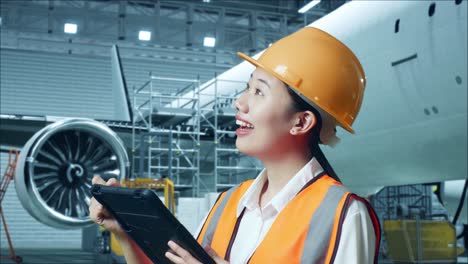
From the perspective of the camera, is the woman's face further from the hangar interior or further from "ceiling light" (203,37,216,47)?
"ceiling light" (203,37,216,47)

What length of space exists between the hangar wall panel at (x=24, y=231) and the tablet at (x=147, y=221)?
17.9 meters

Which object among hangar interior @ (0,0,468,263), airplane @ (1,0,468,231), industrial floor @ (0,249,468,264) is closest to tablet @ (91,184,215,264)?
airplane @ (1,0,468,231)

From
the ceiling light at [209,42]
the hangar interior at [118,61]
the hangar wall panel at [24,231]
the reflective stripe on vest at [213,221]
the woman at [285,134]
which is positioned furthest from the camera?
the ceiling light at [209,42]

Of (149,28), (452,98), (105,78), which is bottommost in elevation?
(452,98)

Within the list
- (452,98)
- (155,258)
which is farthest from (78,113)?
(155,258)

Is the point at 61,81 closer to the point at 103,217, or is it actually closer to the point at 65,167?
the point at 65,167

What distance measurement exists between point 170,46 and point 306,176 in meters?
19.4

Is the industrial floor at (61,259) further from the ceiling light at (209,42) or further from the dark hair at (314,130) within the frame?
the ceiling light at (209,42)

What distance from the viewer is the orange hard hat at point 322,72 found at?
1284 millimetres

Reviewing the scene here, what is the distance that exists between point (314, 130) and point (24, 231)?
18.3m

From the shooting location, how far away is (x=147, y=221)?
3.95 ft

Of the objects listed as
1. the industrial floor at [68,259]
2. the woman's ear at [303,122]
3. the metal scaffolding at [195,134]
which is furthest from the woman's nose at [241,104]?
the metal scaffolding at [195,134]

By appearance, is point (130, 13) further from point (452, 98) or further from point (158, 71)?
point (452, 98)

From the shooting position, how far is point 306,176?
129 cm
